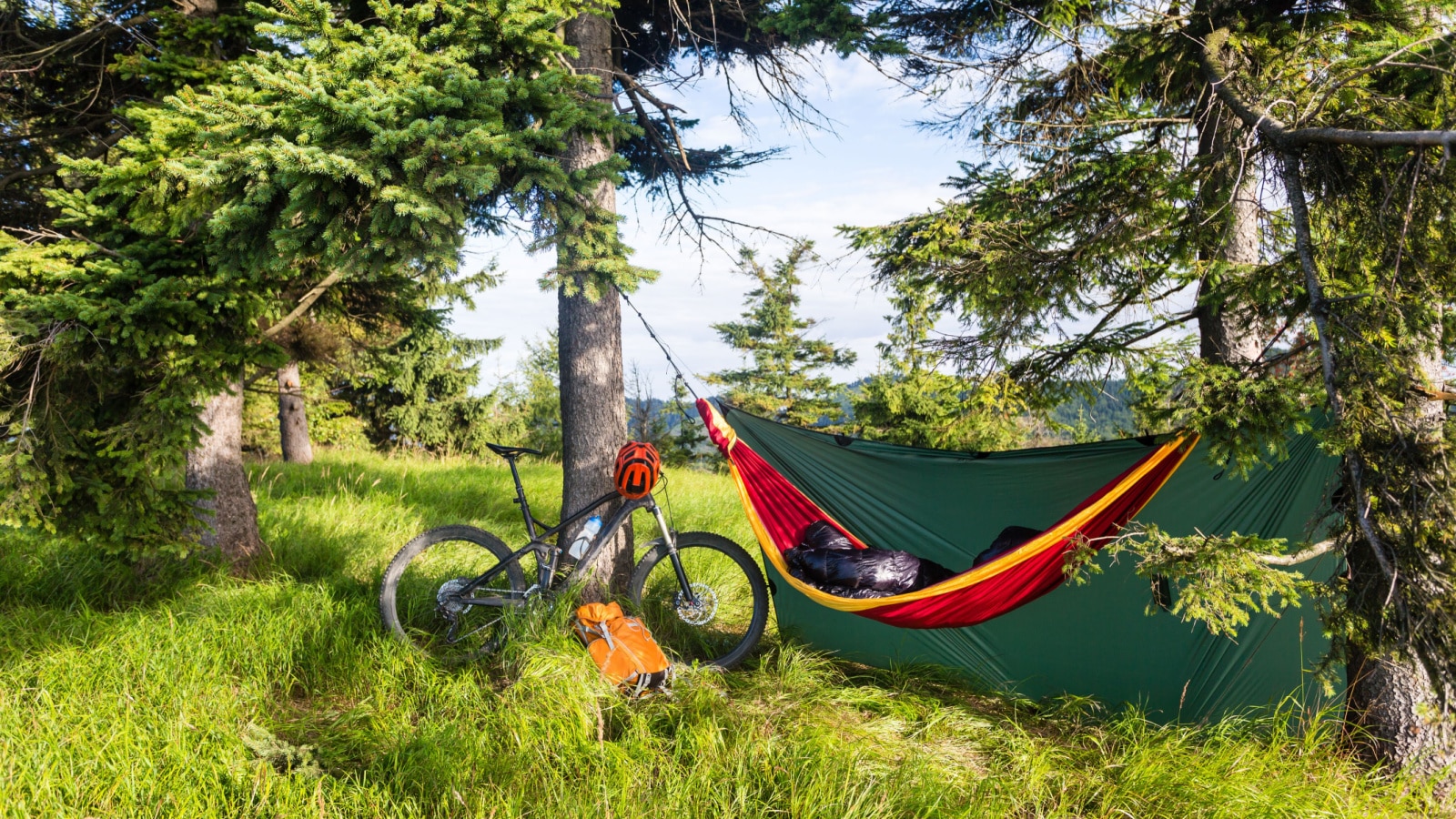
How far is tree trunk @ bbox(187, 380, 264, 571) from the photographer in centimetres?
328

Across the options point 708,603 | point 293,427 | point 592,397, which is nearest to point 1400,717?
point 708,603

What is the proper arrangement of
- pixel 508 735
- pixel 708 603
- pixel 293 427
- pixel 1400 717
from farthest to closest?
pixel 293 427, pixel 708 603, pixel 1400 717, pixel 508 735

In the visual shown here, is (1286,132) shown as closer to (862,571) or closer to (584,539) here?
(862,571)

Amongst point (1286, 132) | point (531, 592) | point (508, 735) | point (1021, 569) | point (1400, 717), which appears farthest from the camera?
point (531, 592)

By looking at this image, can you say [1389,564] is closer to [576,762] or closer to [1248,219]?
[1248,219]

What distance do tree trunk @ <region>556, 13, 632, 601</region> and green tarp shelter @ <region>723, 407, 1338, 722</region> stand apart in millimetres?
527

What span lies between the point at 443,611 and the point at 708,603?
101 centimetres

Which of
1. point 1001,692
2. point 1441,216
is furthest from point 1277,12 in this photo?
point 1001,692

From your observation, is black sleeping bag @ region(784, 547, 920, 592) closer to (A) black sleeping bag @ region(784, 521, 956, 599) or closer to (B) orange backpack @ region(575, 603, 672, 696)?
(A) black sleeping bag @ region(784, 521, 956, 599)

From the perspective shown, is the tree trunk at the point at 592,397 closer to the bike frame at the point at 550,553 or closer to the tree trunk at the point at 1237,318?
the bike frame at the point at 550,553

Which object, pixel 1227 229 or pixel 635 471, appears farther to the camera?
pixel 635 471

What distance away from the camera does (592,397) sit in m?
3.04

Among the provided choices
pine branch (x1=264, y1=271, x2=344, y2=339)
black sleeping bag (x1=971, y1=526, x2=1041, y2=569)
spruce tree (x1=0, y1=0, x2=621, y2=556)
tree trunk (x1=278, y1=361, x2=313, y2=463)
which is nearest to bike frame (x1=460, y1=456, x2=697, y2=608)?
spruce tree (x1=0, y1=0, x2=621, y2=556)

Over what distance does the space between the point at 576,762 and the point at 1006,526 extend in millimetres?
1905
